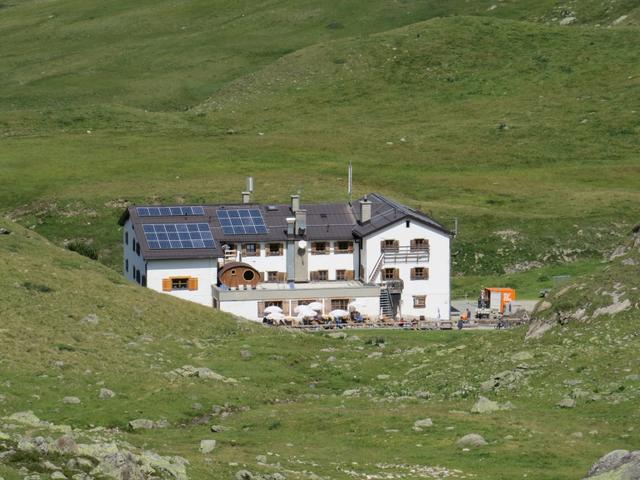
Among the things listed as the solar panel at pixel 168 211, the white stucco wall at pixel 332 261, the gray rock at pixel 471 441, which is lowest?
the gray rock at pixel 471 441

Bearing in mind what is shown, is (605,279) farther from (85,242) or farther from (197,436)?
(85,242)

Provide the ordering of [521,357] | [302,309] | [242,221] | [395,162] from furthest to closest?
1. [395,162]
2. [242,221]
3. [302,309]
4. [521,357]

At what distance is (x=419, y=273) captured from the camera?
110938 mm

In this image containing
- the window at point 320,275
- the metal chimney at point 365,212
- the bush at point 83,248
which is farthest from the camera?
the bush at point 83,248

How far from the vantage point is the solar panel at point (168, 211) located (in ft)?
362

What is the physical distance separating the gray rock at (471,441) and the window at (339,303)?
47.5 meters

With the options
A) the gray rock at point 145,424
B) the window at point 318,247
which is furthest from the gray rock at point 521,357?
the window at point 318,247

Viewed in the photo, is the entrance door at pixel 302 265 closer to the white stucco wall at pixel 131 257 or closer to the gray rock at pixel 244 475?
the white stucco wall at pixel 131 257

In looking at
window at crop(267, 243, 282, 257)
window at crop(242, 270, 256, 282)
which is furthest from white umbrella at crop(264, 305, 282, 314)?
window at crop(267, 243, 282, 257)

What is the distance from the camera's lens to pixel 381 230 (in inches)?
4338

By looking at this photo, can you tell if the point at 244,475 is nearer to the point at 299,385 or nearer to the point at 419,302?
the point at 299,385

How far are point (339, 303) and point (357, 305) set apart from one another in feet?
4.32

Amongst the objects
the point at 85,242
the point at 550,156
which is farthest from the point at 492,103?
the point at 85,242

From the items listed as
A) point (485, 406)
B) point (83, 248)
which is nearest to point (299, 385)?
point (485, 406)
